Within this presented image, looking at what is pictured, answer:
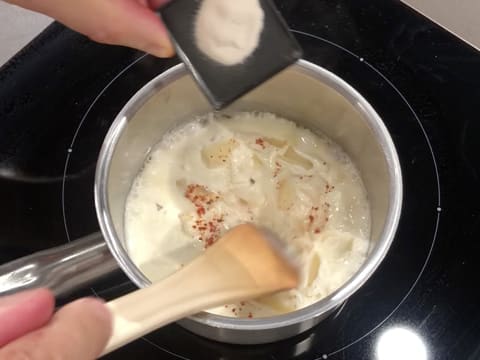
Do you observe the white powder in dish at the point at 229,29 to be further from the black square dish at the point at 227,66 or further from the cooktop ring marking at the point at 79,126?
the cooktop ring marking at the point at 79,126

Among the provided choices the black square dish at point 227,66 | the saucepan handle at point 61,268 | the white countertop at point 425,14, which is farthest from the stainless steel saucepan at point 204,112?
the white countertop at point 425,14

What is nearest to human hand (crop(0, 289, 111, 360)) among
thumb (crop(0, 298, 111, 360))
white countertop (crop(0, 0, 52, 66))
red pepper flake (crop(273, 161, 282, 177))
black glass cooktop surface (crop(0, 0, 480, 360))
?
thumb (crop(0, 298, 111, 360))

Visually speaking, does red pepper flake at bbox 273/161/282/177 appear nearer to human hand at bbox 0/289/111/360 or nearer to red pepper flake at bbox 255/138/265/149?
red pepper flake at bbox 255/138/265/149

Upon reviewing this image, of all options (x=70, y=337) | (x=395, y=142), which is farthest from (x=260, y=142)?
(x=70, y=337)

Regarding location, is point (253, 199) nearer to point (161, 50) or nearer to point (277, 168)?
point (277, 168)

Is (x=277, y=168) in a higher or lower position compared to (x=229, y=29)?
lower
